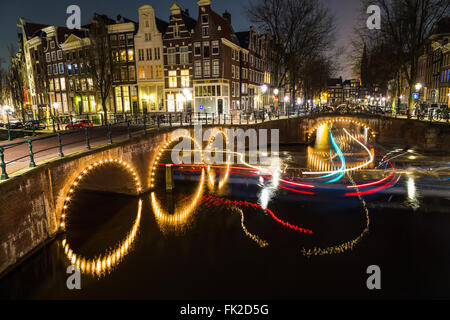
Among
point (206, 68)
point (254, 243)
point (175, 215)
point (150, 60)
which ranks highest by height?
point (150, 60)

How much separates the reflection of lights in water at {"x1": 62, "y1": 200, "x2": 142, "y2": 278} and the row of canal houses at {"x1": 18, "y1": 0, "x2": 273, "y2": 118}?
989 inches

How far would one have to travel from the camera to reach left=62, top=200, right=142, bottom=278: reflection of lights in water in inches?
443

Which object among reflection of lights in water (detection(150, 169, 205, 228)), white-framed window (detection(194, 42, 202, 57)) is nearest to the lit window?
white-framed window (detection(194, 42, 202, 57))

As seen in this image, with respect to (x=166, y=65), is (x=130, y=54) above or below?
above

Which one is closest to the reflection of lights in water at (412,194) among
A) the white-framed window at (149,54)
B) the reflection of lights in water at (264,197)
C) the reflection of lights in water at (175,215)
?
the reflection of lights in water at (264,197)

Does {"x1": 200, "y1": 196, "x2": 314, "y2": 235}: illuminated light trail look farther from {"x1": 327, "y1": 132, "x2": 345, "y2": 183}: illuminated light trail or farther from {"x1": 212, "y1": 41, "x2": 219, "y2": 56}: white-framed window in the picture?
{"x1": 212, "y1": 41, "x2": 219, "y2": 56}: white-framed window

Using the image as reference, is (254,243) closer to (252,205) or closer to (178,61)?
(252,205)

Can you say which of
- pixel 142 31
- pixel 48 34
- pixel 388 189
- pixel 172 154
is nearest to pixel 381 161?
pixel 388 189

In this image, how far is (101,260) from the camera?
11883 mm

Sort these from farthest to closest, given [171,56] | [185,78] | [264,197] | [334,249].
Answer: [171,56]
[185,78]
[264,197]
[334,249]

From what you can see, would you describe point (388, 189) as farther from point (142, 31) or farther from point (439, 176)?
point (142, 31)

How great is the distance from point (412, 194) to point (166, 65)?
113ft

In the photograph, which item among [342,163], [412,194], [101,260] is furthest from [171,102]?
[101,260]

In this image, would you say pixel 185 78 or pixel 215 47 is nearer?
pixel 215 47
